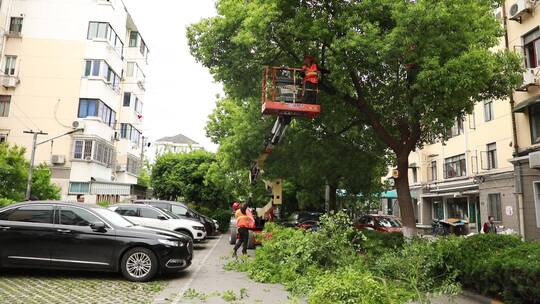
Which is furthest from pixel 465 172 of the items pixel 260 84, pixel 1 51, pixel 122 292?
pixel 1 51

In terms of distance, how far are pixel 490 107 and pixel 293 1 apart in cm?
1765

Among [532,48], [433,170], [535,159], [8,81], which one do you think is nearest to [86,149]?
[8,81]

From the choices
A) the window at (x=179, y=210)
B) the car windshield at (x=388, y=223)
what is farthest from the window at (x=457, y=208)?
the window at (x=179, y=210)

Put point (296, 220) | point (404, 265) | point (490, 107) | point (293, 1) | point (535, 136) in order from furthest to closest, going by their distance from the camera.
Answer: point (490, 107), point (296, 220), point (535, 136), point (293, 1), point (404, 265)

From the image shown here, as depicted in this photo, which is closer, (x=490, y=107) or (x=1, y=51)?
(x=490, y=107)

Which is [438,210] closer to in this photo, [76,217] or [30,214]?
[76,217]

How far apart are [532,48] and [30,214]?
2032cm

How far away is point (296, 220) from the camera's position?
2111cm

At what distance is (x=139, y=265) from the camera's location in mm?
9398

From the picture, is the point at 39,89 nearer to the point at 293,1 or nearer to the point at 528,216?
the point at 293,1

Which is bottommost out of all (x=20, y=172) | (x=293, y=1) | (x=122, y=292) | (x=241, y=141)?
(x=122, y=292)

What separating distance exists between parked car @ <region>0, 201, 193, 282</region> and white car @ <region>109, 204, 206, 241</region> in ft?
19.2

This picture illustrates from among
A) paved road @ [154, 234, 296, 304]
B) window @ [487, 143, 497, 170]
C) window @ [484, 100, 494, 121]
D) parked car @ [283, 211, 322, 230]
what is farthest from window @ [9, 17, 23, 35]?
window @ [487, 143, 497, 170]

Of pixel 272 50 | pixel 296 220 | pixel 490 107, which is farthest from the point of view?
pixel 490 107
